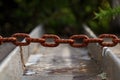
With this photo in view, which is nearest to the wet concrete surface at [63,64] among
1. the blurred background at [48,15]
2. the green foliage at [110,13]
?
the green foliage at [110,13]

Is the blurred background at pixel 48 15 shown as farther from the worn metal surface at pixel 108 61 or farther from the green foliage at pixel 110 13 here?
the green foliage at pixel 110 13

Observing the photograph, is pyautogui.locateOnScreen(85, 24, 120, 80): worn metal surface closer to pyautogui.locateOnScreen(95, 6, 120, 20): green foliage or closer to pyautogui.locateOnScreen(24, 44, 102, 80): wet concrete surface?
pyautogui.locateOnScreen(24, 44, 102, 80): wet concrete surface

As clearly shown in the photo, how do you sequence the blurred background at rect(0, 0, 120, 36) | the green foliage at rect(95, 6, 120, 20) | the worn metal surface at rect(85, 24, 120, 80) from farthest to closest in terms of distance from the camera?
1. the blurred background at rect(0, 0, 120, 36)
2. the green foliage at rect(95, 6, 120, 20)
3. the worn metal surface at rect(85, 24, 120, 80)

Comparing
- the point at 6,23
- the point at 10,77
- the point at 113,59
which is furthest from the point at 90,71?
the point at 6,23

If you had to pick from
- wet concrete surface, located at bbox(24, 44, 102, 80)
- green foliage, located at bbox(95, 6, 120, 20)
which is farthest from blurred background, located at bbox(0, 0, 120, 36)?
green foliage, located at bbox(95, 6, 120, 20)

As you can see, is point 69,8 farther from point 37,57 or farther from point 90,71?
point 90,71

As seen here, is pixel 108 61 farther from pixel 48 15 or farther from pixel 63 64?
pixel 48 15
